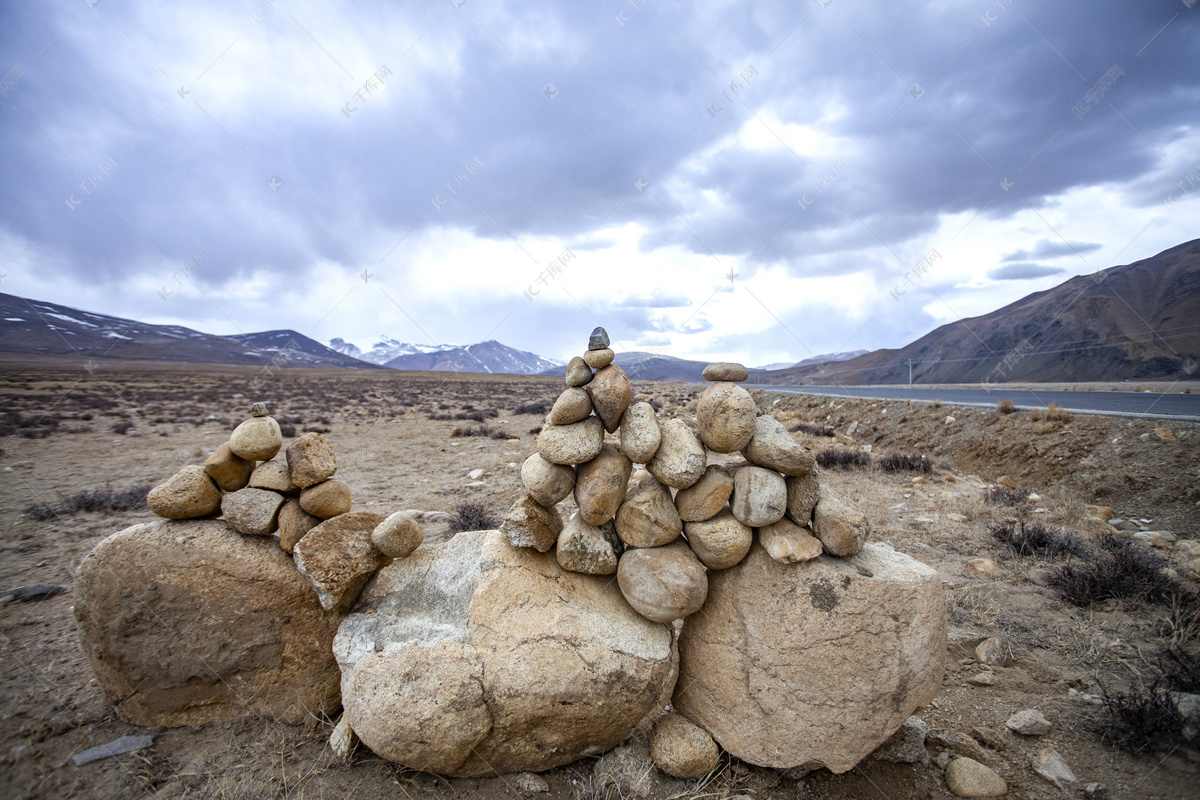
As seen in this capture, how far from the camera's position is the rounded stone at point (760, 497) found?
2.91 m

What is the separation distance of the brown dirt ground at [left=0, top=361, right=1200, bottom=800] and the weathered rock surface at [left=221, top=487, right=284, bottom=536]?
4.09ft

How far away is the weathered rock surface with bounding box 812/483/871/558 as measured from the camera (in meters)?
2.87

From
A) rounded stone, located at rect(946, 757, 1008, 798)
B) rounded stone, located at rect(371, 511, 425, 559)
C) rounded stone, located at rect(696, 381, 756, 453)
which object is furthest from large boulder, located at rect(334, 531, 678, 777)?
rounded stone, located at rect(946, 757, 1008, 798)

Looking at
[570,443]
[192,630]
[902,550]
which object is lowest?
[902,550]

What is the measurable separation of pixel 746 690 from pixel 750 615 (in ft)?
1.38

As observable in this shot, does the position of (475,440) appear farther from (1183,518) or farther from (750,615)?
(1183,518)

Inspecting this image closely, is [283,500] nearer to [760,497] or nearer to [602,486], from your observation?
[602,486]

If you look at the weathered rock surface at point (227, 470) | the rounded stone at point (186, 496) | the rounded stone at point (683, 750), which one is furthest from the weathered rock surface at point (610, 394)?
the rounded stone at point (186, 496)

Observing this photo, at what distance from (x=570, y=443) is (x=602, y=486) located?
0.33 metres

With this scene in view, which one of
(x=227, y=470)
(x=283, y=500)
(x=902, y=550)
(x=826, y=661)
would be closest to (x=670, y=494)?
(x=826, y=661)

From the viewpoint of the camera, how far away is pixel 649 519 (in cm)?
302

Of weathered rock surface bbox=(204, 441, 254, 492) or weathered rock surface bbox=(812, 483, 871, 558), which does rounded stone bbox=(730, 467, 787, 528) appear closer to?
weathered rock surface bbox=(812, 483, 871, 558)

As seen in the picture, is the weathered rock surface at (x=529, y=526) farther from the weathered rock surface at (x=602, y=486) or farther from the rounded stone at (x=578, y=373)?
the rounded stone at (x=578, y=373)

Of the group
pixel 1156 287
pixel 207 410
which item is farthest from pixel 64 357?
pixel 1156 287
